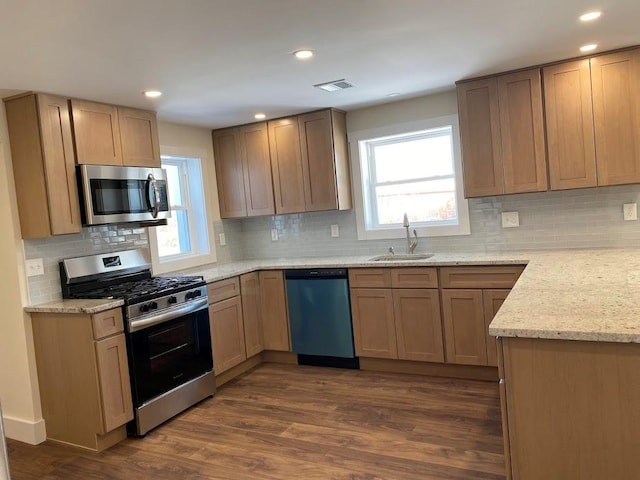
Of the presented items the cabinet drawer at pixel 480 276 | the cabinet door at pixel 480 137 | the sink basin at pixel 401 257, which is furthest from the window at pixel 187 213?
the cabinet door at pixel 480 137

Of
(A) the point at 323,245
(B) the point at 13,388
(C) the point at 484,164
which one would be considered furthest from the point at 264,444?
(C) the point at 484,164

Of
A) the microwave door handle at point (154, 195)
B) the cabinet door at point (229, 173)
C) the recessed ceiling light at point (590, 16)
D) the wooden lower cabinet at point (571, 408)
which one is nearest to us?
the wooden lower cabinet at point (571, 408)

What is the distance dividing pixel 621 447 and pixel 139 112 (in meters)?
3.68

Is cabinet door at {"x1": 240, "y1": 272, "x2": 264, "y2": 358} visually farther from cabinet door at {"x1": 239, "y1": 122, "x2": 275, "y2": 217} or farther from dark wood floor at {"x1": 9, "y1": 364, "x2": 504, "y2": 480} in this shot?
cabinet door at {"x1": 239, "y1": 122, "x2": 275, "y2": 217}

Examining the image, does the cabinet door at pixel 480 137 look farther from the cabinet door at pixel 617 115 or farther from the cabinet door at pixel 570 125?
the cabinet door at pixel 617 115

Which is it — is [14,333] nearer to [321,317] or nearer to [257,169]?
[321,317]

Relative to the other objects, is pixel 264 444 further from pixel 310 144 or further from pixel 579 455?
pixel 310 144

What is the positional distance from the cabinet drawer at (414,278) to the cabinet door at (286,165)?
1.18 m

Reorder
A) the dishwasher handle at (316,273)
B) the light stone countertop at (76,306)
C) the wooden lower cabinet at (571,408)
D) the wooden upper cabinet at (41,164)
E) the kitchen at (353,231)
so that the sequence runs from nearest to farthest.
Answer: the wooden lower cabinet at (571,408) → the light stone countertop at (76,306) → the wooden upper cabinet at (41,164) → the kitchen at (353,231) → the dishwasher handle at (316,273)

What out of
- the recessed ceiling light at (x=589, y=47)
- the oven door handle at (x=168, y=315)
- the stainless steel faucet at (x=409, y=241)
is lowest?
the oven door handle at (x=168, y=315)

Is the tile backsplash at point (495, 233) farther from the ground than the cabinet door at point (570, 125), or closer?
closer

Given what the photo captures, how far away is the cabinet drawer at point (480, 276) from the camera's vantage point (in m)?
3.46

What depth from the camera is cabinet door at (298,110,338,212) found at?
14.3 ft

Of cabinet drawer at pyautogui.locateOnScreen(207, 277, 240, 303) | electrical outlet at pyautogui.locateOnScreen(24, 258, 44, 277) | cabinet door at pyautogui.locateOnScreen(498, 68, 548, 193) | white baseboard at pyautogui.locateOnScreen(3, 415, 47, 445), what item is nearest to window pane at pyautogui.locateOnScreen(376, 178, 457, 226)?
cabinet door at pyautogui.locateOnScreen(498, 68, 548, 193)
